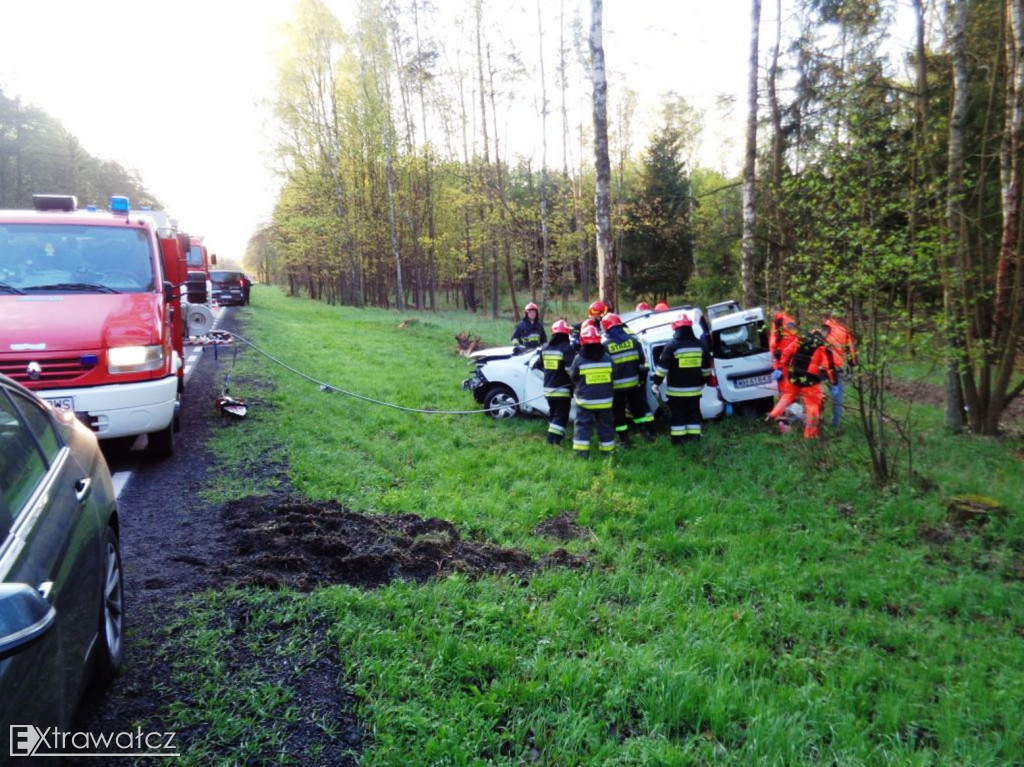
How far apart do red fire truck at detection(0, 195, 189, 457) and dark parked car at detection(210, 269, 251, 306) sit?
2443cm

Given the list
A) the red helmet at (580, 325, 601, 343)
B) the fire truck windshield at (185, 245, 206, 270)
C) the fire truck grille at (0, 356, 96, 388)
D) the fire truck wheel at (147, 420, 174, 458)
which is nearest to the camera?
the fire truck grille at (0, 356, 96, 388)

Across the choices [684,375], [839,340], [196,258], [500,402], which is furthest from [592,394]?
[196,258]

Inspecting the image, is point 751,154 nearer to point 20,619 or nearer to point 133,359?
point 133,359

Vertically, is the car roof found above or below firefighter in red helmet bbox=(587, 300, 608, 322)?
below

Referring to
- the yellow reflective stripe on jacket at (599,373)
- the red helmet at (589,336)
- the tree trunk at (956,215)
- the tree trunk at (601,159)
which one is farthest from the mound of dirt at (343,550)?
the tree trunk at (601,159)

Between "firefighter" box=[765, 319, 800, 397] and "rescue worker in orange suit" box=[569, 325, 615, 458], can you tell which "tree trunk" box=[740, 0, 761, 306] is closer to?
"firefighter" box=[765, 319, 800, 397]

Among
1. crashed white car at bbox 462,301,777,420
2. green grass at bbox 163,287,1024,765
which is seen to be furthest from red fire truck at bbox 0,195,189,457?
crashed white car at bbox 462,301,777,420

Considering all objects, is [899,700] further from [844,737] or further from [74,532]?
[74,532]

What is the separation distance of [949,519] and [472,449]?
5.18m

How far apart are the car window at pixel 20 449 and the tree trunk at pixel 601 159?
9.61 metres

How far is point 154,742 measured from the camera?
2.68 meters

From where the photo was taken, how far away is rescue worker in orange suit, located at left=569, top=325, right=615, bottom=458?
8.02m

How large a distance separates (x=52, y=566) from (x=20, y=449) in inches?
26.8

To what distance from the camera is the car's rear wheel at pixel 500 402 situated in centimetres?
975
